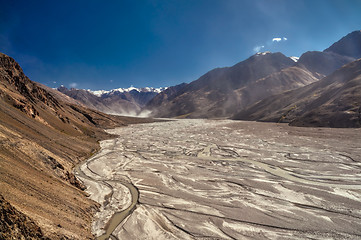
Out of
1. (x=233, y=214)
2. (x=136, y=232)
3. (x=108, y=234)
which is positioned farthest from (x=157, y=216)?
(x=233, y=214)

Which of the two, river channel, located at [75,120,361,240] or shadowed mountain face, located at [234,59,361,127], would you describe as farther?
shadowed mountain face, located at [234,59,361,127]

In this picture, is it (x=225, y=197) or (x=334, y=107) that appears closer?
(x=225, y=197)

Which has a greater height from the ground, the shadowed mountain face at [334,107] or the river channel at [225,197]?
the shadowed mountain face at [334,107]

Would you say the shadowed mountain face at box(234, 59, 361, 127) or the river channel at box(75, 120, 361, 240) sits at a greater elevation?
the shadowed mountain face at box(234, 59, 361, 127)

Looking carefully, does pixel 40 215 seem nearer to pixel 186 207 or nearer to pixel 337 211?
pixel 186 207

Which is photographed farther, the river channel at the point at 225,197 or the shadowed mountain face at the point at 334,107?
the shadowed mountain face at the point at 334,107

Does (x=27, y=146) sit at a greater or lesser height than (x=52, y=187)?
greater

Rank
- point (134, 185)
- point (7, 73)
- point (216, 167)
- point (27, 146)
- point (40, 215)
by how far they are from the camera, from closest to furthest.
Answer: point (40, 215) < point (27, 146) < point (134, 185) < point (216, 167) < point (7, 73)

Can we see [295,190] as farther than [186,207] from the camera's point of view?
Yes

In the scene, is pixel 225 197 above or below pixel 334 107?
below

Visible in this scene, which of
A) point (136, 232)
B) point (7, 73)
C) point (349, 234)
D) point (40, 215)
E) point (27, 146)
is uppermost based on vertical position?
point (7, 73)

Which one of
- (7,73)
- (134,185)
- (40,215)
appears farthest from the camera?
(7,73)
